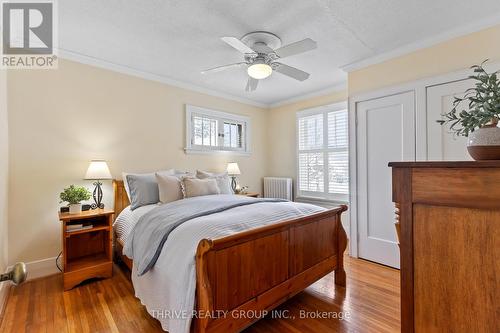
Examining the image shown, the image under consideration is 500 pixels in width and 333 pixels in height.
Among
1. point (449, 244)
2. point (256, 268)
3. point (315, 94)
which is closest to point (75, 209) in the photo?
point (256, 268)

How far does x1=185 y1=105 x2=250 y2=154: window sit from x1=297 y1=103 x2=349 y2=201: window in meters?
1.07

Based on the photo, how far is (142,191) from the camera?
2818 mm

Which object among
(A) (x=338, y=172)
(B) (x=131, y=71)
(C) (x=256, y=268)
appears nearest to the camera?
(C) (x=256, y=268)

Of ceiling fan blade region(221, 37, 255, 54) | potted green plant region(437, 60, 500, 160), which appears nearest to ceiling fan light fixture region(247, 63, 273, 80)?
ceiling fan blade region(221, 37, 255, 54)

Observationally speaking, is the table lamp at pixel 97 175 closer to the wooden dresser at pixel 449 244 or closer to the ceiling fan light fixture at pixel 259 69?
the ceiling fan light fixture at pixel 259 69

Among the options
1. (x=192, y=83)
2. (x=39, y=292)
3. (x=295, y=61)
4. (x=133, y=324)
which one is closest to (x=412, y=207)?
(x=133, y=324)

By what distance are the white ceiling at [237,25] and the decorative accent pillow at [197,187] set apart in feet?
4.89

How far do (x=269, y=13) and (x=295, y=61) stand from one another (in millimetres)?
1078

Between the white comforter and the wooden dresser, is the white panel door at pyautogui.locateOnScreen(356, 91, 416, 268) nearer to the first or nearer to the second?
the white comforter

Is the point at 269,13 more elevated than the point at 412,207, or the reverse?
the point at 269,13

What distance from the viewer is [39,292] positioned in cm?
231

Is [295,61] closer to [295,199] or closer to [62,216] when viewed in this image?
[295,199]

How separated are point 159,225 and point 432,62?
3112mm

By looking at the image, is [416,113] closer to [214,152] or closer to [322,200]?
[322,200]
